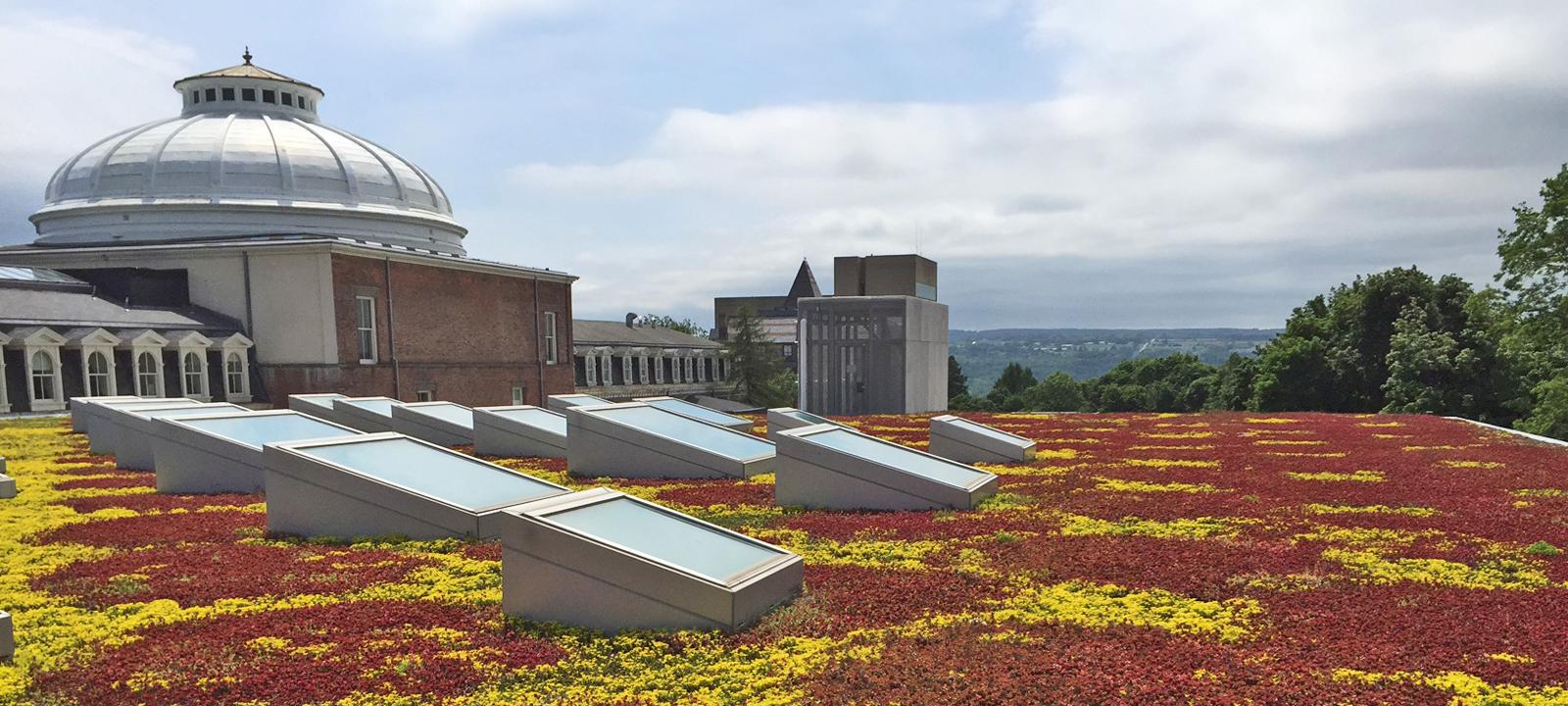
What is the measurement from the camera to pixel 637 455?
22.1 meters

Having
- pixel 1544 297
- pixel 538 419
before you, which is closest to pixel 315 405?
pixel 538 419

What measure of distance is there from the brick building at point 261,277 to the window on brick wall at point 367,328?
83mm

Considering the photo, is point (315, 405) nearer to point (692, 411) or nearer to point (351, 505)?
point (692, 411)

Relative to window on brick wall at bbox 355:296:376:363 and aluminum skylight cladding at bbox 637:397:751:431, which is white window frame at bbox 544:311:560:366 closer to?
window on brick wall at bbox 355:296:376:363

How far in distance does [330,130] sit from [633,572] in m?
64.7

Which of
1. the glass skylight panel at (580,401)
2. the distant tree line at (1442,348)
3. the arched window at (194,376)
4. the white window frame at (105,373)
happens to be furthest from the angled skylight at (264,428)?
the distant tree line at (1442,348)

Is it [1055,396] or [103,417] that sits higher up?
[103,417]

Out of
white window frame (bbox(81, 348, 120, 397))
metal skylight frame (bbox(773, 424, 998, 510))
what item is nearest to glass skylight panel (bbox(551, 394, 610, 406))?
metal skylight frame (bbox(773, 424, 998, 510))

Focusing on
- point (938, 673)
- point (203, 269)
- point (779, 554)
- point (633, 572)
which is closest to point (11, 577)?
point (633, 572)

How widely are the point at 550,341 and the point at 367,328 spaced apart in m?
16.9

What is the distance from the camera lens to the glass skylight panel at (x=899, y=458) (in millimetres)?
17625

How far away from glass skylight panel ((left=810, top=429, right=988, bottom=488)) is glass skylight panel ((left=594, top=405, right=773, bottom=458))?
401 centimetres

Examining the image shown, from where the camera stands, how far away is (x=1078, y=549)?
522 inches

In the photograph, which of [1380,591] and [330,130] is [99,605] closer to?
[1380,591]
